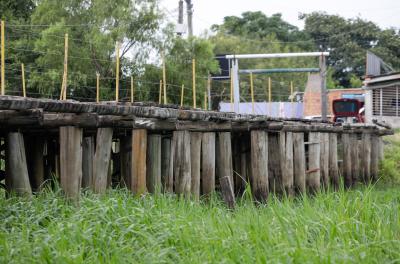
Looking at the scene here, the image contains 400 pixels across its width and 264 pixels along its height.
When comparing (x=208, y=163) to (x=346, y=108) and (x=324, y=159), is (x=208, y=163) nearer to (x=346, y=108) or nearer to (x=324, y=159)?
(x=324, y=159)

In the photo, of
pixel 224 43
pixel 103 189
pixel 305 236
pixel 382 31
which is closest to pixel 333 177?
pixel 103 189

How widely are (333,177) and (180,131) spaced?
7.04m

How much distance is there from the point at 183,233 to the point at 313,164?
8.43m

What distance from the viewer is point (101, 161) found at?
333 inches

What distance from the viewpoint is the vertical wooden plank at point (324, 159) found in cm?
1499

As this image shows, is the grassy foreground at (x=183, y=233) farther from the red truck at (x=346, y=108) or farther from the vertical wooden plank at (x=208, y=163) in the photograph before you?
the red truck at (x=346, y=108)

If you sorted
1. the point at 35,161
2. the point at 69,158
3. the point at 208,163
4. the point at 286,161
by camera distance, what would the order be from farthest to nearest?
the point at 286,161
the point at 208,163
the point at 35,161
the point at 69,158

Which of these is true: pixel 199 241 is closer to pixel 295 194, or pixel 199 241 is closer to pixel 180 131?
pixel 180 131

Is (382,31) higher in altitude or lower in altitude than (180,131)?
higher

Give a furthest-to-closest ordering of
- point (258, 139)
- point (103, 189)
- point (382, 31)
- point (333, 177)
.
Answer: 1. point (382, 31)
2. point (333, 177)
3. point (258, 139)
4. point (103, 189)

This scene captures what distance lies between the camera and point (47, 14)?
83.3 ft

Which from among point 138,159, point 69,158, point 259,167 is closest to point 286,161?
point 259,167

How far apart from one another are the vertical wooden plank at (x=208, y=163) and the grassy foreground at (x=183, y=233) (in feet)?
8.53

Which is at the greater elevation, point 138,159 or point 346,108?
point 346,108
